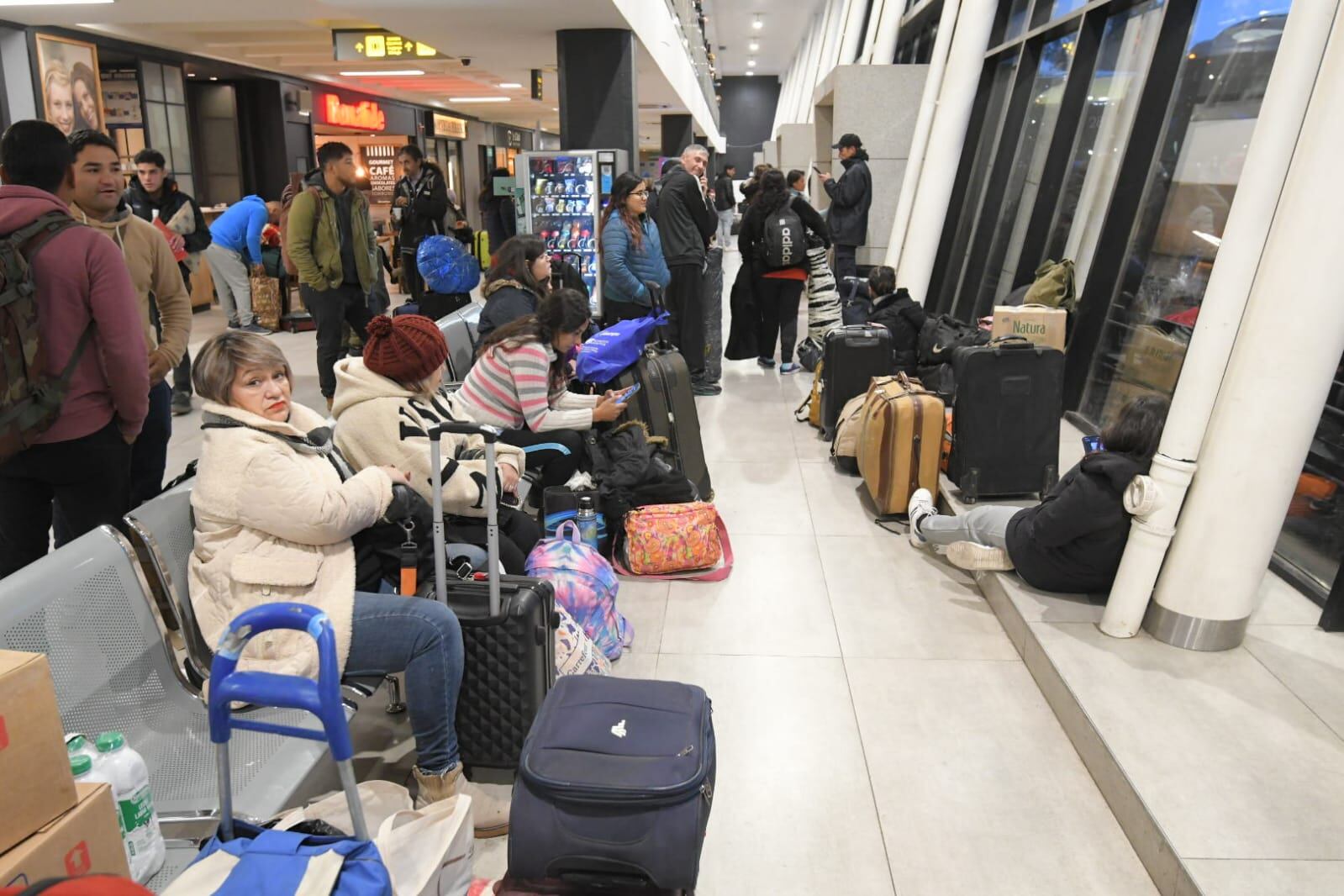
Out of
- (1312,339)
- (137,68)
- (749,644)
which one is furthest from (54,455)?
(137,68)

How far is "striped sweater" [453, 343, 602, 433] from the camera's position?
4.15 m

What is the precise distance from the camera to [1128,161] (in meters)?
6.02

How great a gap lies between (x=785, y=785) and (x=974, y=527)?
1803mm

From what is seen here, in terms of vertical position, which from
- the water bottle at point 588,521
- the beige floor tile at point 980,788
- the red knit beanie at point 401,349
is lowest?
the beige floor tile at point 980,788

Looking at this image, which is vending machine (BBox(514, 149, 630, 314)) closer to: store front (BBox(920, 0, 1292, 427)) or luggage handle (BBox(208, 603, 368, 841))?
store front (BBox(920, 0, 1292, 427))

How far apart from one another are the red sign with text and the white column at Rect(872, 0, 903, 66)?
1000 centimetres

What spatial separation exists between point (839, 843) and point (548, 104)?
70.5 ft

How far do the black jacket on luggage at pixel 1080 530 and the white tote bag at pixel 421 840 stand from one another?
2.44 metres

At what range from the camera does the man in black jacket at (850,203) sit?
9.96 m

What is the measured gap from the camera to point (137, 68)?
12.1m

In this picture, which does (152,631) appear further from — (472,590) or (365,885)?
(365,885)

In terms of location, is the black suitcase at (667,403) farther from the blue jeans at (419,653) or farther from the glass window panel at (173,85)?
the glass window panel at (173,85)

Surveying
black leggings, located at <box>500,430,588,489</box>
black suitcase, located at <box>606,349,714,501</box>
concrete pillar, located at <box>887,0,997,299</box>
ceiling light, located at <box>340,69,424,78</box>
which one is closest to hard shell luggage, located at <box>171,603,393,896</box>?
black leggings, located at <box>500,430,588,489</box>

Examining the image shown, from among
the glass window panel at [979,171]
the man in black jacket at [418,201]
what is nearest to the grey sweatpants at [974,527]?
the man in black jacket at [418,201]
